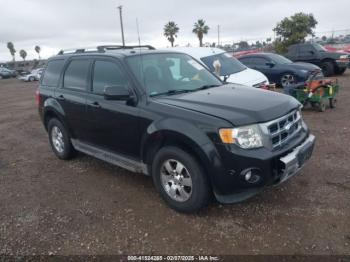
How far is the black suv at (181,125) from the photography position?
10.9ft

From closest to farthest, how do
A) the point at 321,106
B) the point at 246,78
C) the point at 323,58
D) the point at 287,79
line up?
1. the point at 321,106
2. the point at 246,78
3. the point at 287,79
4. the point at 323,58

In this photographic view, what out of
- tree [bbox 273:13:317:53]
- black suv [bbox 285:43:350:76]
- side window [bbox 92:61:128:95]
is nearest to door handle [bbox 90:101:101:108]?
side window [bbox 92:61:128:95]

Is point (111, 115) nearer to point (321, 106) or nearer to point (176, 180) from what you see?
point (176, 180)

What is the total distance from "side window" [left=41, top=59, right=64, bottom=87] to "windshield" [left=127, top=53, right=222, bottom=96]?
1.82 meters

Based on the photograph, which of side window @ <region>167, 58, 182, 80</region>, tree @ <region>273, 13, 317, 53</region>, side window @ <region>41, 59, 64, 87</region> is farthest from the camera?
tree @ <region>273, 13, 317, 53</region>

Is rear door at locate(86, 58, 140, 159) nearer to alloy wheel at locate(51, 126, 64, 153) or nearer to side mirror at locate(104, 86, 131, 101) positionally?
side mirror at locate(104, 86, 131, 101)

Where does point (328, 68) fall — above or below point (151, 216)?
above

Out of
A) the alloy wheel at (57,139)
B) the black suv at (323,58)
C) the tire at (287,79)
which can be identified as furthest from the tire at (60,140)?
the black suv at (323,58)

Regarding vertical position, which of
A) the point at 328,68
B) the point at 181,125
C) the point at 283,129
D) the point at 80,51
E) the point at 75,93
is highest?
the point at 80,51

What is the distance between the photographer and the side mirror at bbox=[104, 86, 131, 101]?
390 cm

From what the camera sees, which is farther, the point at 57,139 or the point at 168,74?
the point at 57,139

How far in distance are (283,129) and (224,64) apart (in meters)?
6.03

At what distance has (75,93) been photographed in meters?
5.02

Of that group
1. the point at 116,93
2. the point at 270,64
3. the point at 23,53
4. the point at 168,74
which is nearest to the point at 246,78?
the point at 270,64
